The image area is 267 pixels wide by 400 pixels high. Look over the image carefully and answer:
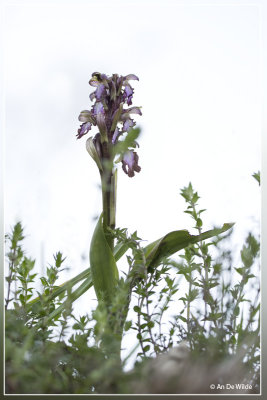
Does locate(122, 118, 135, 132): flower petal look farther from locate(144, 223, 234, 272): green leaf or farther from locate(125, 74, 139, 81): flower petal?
locate(144, 223, 234, 272): green leaf

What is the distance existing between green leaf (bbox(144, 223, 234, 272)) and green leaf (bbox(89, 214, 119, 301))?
0.05 metres

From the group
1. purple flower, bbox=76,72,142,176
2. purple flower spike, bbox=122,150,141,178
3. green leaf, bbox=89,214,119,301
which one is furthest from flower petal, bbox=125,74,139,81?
green leaf, bbox=89,214,119,301

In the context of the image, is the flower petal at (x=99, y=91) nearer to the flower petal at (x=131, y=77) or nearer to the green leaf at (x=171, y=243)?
the flower petal at (x=131, y=77)

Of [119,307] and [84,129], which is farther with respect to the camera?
[84,129]

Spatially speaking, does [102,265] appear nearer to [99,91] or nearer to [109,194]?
[109,194]

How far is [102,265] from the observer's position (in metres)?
0.69

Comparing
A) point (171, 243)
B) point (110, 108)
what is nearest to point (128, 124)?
point (110, 108)

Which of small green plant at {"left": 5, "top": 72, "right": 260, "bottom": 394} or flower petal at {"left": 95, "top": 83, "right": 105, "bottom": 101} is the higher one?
flower petal at {"left": 95, "top": 83, "right": 105, "bottom": 101}

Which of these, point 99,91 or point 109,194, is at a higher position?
point 99,91

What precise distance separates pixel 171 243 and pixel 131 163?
0.47ft

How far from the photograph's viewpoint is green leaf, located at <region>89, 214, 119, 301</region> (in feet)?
2.26

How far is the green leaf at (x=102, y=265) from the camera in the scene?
0.69 m

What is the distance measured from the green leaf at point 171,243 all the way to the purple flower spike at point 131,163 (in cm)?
12

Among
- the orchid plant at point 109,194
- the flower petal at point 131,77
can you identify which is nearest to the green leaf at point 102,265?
the orchid plant at point 109,194
